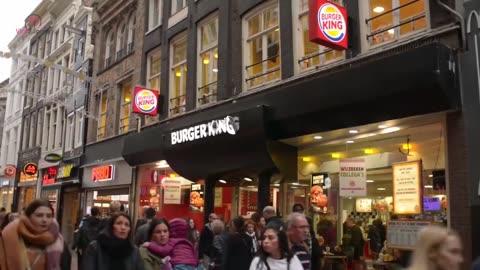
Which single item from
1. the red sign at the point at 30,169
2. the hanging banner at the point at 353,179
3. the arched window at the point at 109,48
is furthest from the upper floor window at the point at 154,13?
the red sign at the point at 30,169

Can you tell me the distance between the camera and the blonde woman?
11.0 ft

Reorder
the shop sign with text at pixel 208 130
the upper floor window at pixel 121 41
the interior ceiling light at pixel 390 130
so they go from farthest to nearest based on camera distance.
→ the upper floor window at pixel 121 41 < the shop sign with text at pixel 208 130 < the interior ceiling light at pixel 390 130

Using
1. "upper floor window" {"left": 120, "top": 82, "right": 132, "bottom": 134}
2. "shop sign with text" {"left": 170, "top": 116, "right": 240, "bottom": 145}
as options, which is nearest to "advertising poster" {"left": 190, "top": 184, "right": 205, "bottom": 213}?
"shop sign with text" {"left": 170, "top": 116, "right": 240, "bottom": 145}

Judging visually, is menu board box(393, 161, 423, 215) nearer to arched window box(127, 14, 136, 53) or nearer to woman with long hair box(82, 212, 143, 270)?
woman with long hair box(82, 212, 143, 270)

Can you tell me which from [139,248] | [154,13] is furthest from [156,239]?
[154,13]

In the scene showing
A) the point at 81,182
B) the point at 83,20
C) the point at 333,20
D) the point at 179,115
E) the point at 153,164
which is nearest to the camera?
the point at 333,20

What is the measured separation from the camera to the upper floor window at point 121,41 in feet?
75.7

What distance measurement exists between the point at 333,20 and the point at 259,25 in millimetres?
4258

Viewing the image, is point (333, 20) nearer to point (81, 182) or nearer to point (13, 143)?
point (81, 182)

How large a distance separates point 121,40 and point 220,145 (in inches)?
452

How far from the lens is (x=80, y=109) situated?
85.3 ft

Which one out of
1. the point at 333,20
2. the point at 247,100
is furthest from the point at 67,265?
the point at 247,100

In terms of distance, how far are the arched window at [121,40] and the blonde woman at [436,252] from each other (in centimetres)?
2094

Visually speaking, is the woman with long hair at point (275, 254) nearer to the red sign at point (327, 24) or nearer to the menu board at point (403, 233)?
the menu board at point (403, 233)
